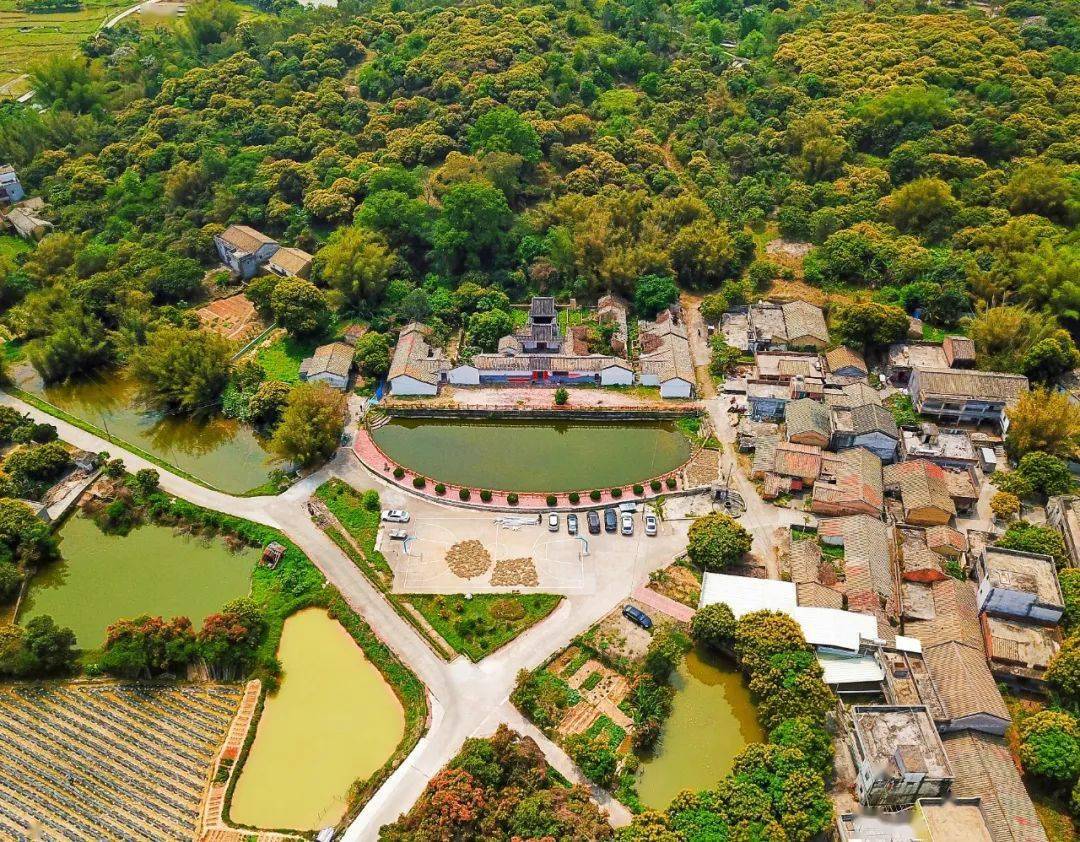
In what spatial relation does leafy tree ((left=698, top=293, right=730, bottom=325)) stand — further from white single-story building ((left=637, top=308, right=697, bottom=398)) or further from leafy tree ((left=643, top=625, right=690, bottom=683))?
leafy tree ((left=643, top=625, right=690, bottom=683))

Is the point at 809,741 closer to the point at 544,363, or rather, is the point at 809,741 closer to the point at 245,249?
the point at 544,363

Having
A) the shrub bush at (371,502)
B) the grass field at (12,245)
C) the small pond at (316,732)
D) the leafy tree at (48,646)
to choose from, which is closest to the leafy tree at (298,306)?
the shrub bush at (371,502)

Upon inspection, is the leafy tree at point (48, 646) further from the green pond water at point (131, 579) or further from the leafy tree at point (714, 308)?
the leafy tree at point (714, 308)

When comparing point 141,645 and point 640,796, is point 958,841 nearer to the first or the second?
point 640,796

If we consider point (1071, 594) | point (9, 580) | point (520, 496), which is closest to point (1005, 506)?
point (1071, 594)

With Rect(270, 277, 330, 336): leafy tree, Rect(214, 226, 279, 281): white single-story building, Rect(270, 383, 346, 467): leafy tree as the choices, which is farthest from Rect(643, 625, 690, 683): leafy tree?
Rect(214, 226, 279, 281): white single-story building

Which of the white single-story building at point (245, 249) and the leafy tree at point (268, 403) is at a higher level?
the white single-story building at point (245, 249)

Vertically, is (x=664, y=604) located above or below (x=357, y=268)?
below

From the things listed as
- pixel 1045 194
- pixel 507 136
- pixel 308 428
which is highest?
pixel 507 136
